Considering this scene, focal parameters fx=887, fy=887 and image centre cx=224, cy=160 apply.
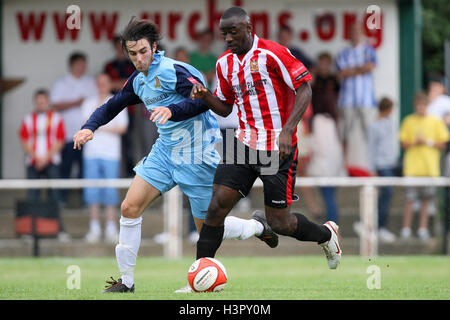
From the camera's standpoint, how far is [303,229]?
7887 mm

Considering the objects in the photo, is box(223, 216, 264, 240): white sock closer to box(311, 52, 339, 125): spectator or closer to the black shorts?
the black shorts

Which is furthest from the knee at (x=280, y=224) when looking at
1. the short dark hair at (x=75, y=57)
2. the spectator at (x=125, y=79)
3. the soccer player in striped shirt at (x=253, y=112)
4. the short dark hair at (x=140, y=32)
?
the short dark hair at (x=75, y=57)

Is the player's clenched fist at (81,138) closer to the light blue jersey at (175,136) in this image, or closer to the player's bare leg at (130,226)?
the light blue jersey at (175,136)

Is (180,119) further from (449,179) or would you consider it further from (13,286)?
(449,179)

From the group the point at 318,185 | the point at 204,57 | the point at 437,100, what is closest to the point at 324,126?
the point at 318,185

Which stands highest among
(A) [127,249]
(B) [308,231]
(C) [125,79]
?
(C) [125,79]

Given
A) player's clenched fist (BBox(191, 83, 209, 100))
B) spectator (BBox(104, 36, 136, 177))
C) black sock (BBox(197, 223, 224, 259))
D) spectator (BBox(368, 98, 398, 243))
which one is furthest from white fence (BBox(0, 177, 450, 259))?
player's clenched fist (BBox(191, 83, 209, 100))

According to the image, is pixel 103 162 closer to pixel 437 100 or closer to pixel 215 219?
pixel 437 100

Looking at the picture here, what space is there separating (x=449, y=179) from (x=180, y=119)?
7033mm

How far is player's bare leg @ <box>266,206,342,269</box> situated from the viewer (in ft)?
25.2

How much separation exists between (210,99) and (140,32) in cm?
83
